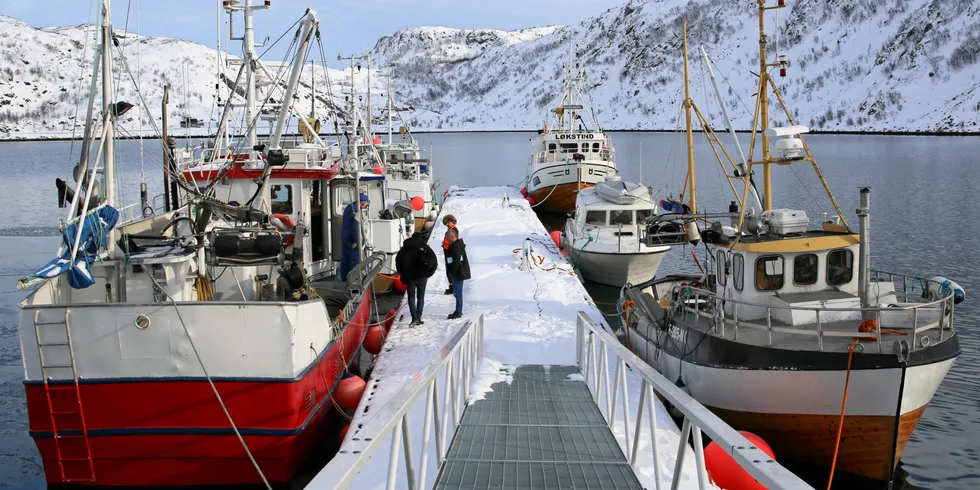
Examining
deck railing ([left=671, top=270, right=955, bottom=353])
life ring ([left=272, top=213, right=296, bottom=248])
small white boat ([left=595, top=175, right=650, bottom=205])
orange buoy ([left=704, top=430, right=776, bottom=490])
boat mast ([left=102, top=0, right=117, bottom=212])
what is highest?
boat mast ([left=102, top=0, right=117, bottom=212])

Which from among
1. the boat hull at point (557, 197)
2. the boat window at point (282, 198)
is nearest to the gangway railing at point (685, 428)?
the boat window at point (282, 198)

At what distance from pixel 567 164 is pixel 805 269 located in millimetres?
26818

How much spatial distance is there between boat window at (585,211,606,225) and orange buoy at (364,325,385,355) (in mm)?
10032

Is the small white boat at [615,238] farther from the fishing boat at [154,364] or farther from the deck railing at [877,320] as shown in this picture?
the fishing boat at [154,364]

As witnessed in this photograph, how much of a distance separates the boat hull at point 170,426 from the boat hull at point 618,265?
44.1 ft

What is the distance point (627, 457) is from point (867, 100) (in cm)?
17153

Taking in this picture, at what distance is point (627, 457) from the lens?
25.0 ft

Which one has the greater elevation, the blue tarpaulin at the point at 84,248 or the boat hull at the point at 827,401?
the blue tarpaulin at the point at 84,248

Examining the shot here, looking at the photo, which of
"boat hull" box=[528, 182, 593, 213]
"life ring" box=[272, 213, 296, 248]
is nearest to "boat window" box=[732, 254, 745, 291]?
"life ring" box=[272, 213, 296, 248]

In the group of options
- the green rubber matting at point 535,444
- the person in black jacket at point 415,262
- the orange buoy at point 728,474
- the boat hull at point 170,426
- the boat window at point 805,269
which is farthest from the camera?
the person in black jacket at point 415,262

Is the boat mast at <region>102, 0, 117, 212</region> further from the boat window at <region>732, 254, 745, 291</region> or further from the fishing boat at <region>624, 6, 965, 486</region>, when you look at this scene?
the boat window at <region>732, 254, 745, 291</region>

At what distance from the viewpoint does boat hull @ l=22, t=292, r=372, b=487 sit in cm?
927

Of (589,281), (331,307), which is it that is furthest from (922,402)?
(589,281)

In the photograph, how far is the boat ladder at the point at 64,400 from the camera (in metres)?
9.07
